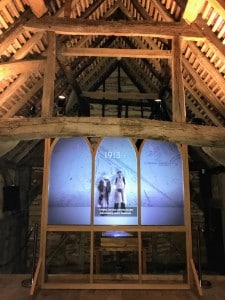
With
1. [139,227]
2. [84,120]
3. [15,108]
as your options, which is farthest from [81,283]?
[15,108]

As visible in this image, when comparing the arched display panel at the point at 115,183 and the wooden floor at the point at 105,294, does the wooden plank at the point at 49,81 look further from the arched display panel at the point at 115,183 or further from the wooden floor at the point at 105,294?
the wooden floor at the point at 105,294

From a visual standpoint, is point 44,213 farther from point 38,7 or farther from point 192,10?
point 192,10

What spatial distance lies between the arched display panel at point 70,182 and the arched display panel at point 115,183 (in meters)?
0.17

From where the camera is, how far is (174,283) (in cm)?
480

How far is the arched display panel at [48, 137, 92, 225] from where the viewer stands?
196 inches

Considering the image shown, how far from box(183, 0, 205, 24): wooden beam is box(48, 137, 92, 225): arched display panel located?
2498 millimetres

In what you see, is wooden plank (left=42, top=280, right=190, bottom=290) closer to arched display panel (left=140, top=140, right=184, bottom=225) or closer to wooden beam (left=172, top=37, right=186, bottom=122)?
arched display panel (left=140, top=140, right=184, bottom=225)

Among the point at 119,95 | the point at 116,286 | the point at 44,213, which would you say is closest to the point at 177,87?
the point at 44,213

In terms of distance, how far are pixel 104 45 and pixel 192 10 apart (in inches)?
147

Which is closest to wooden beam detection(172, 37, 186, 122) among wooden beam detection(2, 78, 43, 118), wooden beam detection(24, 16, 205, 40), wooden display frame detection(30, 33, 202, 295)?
wooden display frame detection(30, 33, 202, 295)

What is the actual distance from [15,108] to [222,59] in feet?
12.4

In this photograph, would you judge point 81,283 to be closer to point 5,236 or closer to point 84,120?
point 84,120

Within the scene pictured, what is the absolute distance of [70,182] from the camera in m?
5.13

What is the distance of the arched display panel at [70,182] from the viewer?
4.97m
